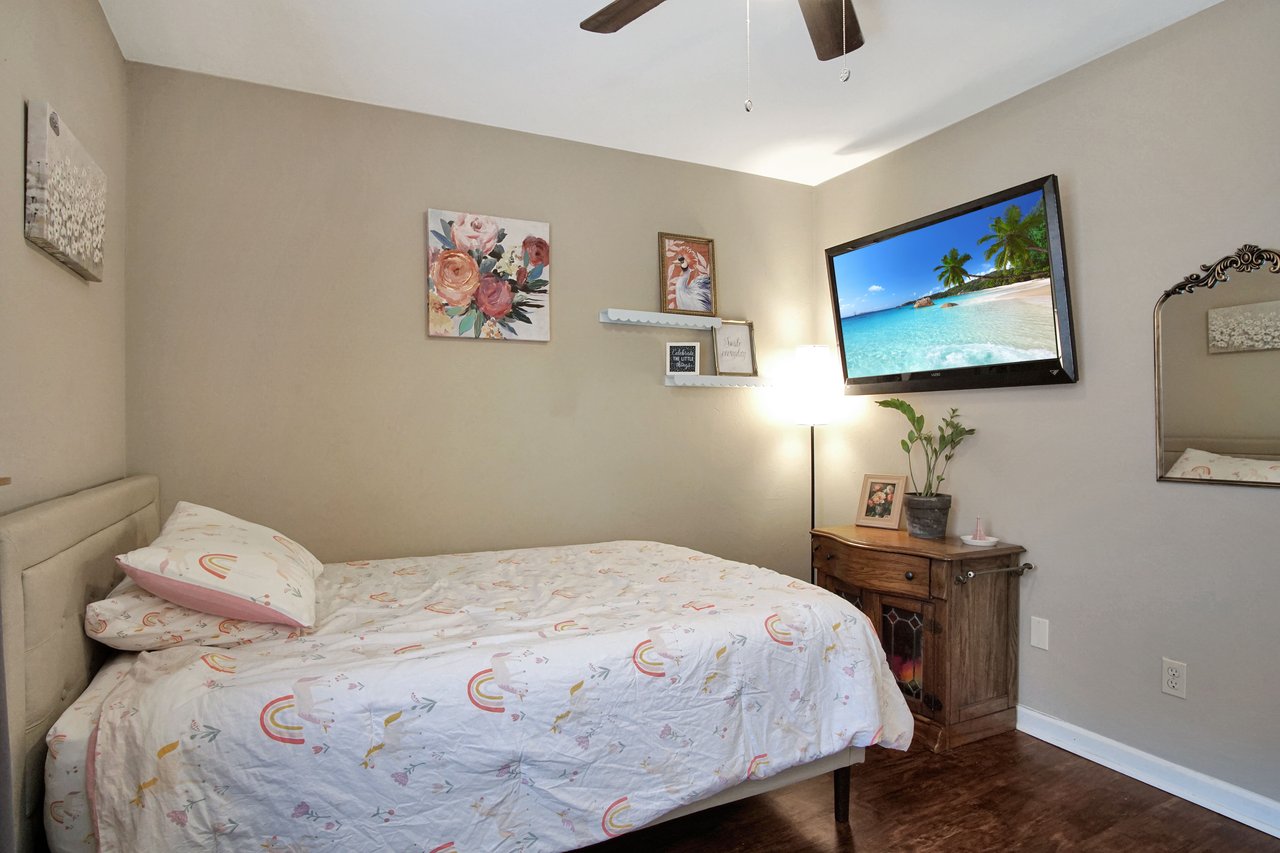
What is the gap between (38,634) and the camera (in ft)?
4.39

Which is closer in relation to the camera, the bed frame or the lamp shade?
the bed frame

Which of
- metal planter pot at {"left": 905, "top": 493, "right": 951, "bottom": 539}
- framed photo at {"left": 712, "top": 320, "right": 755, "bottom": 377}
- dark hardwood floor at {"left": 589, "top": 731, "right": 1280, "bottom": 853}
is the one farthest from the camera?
framed photo at {"left": 712, "top": 320, "right": 755, "bottom": 377}

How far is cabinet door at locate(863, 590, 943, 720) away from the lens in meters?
2.63

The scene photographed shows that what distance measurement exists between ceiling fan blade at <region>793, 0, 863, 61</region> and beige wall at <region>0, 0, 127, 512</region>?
194 cm

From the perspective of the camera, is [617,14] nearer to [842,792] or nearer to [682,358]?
[682,358]

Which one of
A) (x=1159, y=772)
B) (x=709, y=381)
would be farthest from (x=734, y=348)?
(x=1159, y=772)

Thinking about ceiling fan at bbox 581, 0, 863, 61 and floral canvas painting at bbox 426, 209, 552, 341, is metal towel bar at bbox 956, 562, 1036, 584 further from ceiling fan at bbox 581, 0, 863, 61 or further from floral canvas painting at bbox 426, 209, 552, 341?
floral canvas painting at bbox 426, 209, 552, 341

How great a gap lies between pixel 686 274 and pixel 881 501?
1.53m

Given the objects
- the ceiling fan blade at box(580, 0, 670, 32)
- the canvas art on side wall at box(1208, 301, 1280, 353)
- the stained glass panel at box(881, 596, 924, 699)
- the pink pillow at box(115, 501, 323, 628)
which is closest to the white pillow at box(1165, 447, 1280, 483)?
the canvas art on side wall at box(1208, 301, 1280, 353)

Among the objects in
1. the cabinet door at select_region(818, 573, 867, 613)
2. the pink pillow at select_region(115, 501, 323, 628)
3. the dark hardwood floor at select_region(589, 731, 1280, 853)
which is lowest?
the dark hardwood floor at select_region(589, 731, 1280, 853)

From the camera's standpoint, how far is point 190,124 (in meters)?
2.62

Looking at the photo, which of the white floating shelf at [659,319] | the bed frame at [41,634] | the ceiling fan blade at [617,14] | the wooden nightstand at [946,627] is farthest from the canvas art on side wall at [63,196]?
the wooden nightstand at [946,627]

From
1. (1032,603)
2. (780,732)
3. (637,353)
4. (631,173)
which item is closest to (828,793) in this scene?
(780,732)

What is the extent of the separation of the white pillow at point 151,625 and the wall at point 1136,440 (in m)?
2.83
